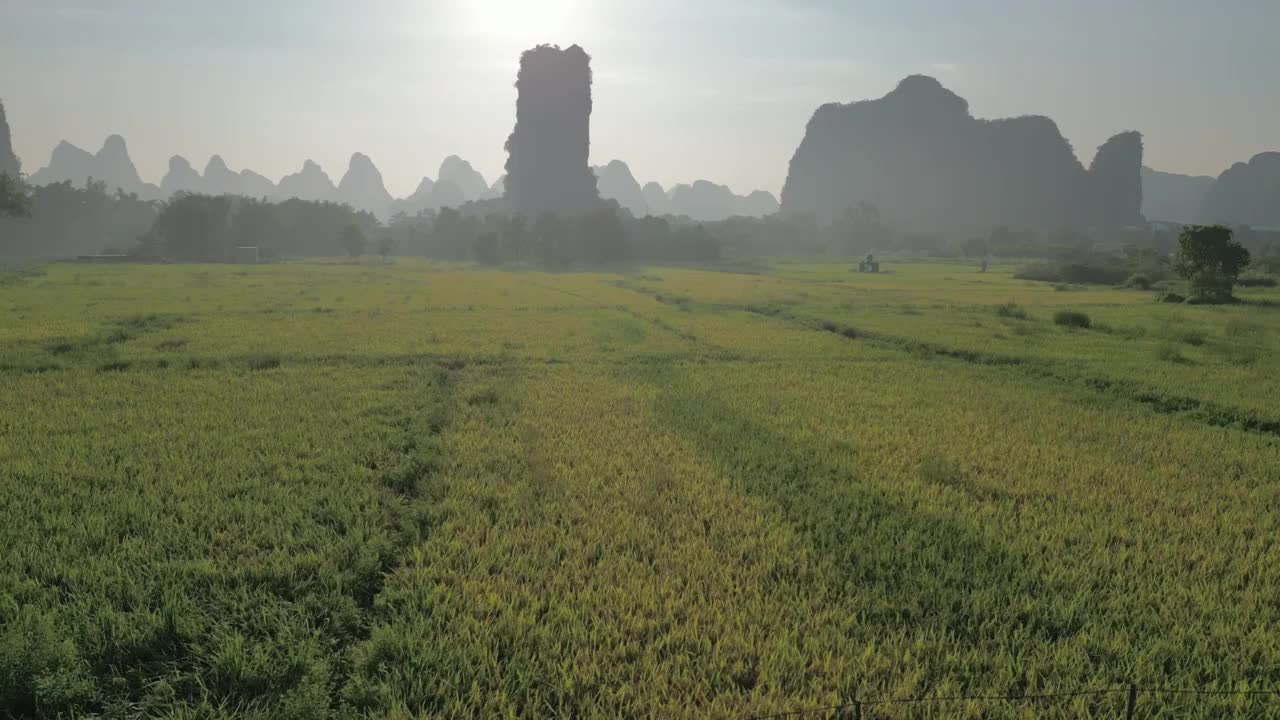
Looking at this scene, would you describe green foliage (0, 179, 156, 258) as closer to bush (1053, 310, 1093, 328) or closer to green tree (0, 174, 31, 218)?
green tree (0, 174, 31, 218)

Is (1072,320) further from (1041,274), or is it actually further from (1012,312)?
(1041,274)

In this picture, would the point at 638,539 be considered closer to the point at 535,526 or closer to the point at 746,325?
the point at 535,526

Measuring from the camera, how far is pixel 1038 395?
39.8 ft

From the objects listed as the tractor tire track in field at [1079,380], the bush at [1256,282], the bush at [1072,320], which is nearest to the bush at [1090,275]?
the bush at [1256,282]

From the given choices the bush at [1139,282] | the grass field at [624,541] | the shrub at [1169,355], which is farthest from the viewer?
the bush at [1139,282]

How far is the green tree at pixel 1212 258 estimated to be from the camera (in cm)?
3269

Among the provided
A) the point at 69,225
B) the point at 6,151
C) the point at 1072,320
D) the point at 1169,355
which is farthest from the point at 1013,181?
the point at 6,151

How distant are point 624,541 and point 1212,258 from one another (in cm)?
4062

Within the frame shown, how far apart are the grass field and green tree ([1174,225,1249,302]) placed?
24.8m

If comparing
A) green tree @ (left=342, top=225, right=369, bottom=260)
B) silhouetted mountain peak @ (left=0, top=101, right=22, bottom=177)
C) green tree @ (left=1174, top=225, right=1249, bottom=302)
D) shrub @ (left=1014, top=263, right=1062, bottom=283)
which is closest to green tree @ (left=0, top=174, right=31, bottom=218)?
green tree @ (left=342, top=225, right=369, bottom=260)

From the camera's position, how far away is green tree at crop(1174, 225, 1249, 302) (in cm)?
3269

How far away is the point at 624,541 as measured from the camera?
18.7 ft

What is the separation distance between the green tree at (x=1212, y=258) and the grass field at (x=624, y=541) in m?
24.8

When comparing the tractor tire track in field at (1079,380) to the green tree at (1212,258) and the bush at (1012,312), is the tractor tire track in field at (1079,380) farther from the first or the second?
the green tree at (1212,258)
